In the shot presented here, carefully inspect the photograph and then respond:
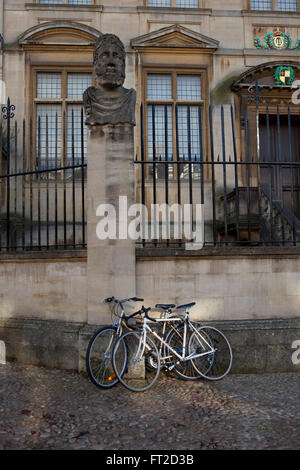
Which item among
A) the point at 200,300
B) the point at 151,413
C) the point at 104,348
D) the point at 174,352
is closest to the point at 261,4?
the point at 200,300

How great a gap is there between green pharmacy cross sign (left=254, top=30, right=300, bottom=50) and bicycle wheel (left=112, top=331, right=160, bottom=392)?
9616 millimetres

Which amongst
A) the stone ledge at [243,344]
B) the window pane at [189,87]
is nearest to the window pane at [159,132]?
the window pane at [189,87]

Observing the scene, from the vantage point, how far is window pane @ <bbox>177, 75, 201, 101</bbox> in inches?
455

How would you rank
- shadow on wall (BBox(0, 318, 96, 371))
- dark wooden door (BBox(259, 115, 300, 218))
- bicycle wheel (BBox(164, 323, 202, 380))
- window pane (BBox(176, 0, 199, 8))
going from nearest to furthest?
bicycle wheel (BBox(164, 323, 202, 380))
shadow on wall (BBox(0, 318, 96, 371))
dark wooden door (BBox(259, 115, 300, 218))
window pane (BBox(176, 0, 199, 8))

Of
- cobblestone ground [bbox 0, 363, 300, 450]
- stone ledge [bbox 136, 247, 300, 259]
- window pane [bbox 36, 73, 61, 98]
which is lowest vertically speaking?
cobblestone ground [bbox 0, 363, 300, 450]

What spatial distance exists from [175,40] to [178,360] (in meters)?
9.15

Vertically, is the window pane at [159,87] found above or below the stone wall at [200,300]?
above

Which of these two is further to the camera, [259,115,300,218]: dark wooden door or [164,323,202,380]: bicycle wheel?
[259,115,300,218]: dark wooden door

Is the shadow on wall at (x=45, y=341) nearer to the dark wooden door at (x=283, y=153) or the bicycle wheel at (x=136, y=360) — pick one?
the bicycle wheel at (x=136, y=360)

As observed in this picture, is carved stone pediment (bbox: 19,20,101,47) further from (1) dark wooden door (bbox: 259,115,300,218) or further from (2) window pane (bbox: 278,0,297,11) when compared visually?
(2) window pane (bbox: 278,0,297,11)

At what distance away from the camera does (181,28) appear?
36.6ft

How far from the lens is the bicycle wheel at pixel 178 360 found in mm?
5176

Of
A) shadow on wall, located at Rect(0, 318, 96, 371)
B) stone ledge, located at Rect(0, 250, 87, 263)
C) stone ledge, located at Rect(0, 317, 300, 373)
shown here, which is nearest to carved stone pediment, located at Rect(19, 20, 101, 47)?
stone ledge, located at Rect(0, 250, 87, 263)

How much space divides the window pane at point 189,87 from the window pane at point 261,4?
8.84ft
